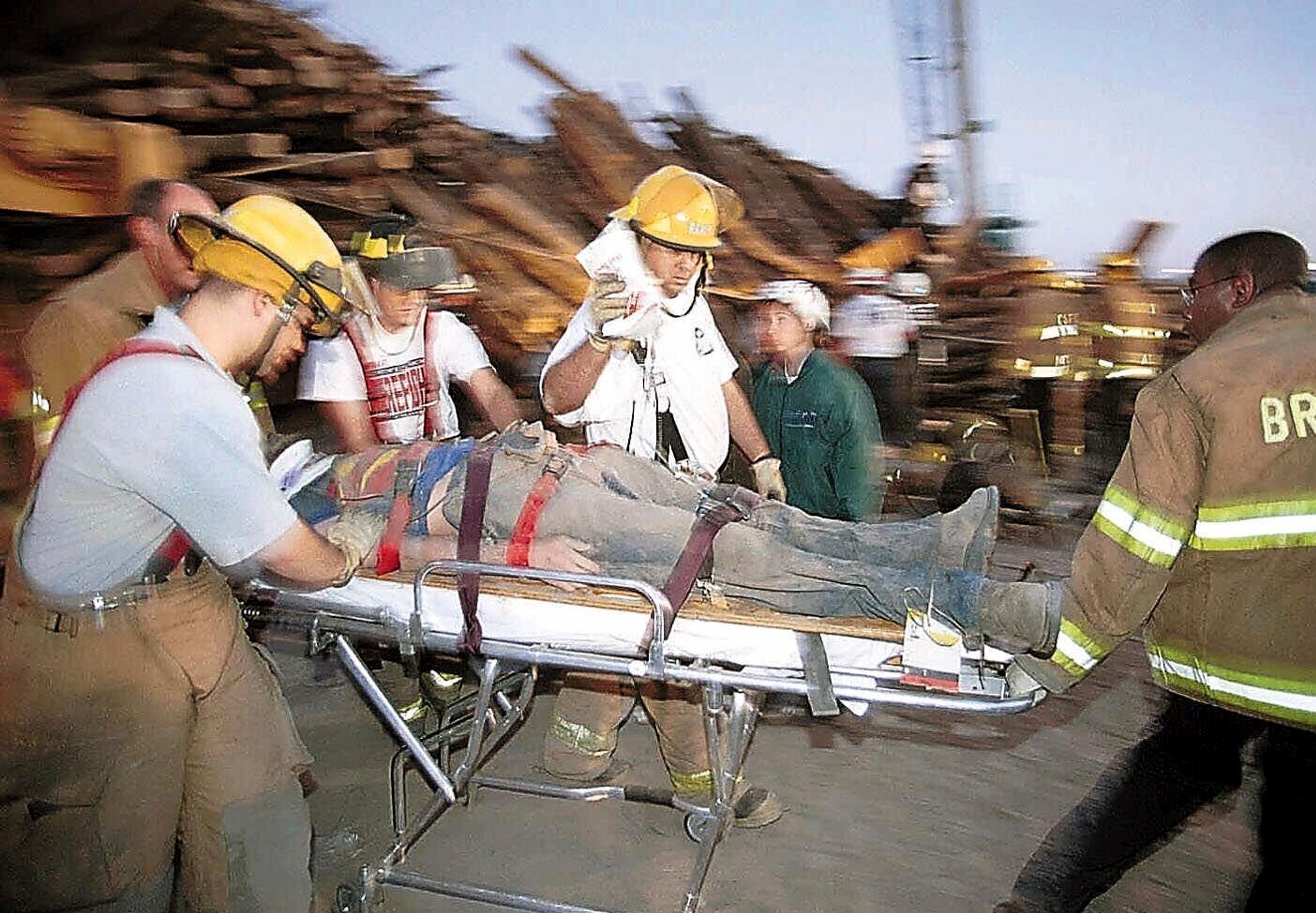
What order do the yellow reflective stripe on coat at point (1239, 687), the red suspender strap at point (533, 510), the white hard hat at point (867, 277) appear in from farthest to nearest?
1. the white hard hat at point (867, 277)
2. the red suspender strap at point (533, 510)
3. the yellow reflective stripe on coat at point (1239, 687)

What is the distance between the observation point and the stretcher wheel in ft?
8.68

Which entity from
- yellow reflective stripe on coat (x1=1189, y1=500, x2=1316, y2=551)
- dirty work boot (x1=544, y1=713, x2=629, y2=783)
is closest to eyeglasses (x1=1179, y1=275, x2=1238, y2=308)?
yellow reflective stripe on coat (x1=1189, y1=500, x2=1316, y2=551)

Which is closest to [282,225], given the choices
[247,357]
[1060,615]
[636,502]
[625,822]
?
[247,357]

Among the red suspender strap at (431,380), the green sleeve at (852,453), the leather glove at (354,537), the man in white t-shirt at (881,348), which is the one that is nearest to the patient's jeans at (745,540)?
the leather glove at (354,537)

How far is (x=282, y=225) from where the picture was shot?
1.99 metres

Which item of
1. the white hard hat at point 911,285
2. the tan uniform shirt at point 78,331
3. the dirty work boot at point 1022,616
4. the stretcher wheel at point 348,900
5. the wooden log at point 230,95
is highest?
the wooden log at point 230,95

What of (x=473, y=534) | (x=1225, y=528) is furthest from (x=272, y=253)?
(x=1225, y=528)

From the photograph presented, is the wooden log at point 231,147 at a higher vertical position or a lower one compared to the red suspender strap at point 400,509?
higher

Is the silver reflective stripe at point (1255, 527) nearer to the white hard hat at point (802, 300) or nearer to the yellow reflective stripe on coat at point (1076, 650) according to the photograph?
the yellow reflective stripe on coat at point (1076, 650)

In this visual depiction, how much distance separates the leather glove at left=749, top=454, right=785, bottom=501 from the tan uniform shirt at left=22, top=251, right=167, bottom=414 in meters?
2.03

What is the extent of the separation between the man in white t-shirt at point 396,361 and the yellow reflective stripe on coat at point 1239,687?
2166 millimetres

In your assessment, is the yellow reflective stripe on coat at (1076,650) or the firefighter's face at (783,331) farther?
the firefighter's face at (783,331)

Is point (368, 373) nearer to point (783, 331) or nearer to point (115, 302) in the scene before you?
point (115, 302)

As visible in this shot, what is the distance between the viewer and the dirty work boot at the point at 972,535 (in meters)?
2.33
